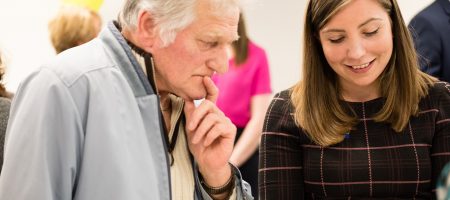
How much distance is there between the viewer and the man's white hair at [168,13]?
129 cm

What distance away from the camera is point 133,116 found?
123 cm

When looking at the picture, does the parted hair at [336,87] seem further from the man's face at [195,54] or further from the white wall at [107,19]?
the white wall at [107,19]

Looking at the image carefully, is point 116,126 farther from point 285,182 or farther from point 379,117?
point 379,117

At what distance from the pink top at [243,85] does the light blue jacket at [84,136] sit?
1900 millimetres

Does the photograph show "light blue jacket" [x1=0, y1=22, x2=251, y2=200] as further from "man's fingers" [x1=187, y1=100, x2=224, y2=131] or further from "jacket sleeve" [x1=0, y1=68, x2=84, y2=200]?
"man's fingers" [x1=187, y1=100, x2=224, y2=131]

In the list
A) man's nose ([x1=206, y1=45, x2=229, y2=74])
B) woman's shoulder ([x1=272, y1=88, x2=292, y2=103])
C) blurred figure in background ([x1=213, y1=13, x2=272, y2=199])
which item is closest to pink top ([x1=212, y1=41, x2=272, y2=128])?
blurred figure in background ([x1=213, y1=13, x2=272, y2=199])

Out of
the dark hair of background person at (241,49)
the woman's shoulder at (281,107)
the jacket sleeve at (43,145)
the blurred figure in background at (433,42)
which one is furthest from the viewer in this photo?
the dark hair of background person at (241,49)

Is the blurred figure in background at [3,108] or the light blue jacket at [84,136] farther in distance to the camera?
the blurred figure in background at [3,108]

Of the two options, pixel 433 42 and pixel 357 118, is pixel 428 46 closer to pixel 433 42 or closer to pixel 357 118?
pixel 433 42

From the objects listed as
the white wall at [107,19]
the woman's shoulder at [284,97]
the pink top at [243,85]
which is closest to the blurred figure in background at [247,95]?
the pink top at [243,85]

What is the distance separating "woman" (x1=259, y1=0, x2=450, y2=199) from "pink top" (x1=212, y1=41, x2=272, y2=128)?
4.25ft

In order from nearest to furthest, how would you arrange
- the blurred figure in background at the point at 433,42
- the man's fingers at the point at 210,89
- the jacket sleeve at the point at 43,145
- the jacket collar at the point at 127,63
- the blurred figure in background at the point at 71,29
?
the jacket sleeve at the point at 43,145 < the jacket collar at the point at 127,63 < the man's fingers at the point at 210,89 < the blurred figure in background at the point at 433,42 < the blurred figure in background at the point at 71,29

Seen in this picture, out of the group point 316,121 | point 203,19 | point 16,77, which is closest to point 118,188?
point 203,19

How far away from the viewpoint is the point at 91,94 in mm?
1172
